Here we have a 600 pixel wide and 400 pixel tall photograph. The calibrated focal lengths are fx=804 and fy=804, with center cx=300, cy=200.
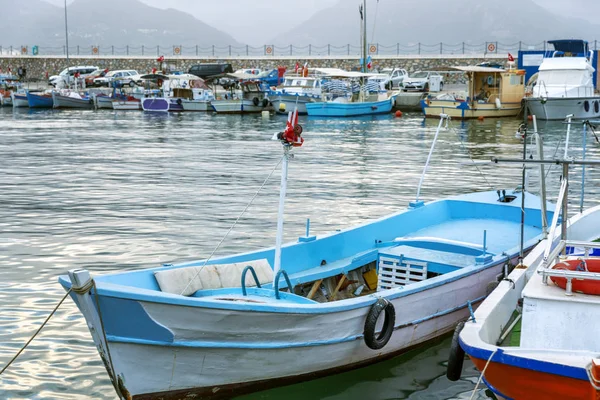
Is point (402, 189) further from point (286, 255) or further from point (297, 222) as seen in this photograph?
point (286, 255)

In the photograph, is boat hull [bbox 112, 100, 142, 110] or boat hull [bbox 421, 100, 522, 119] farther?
boat hull [bbox 112, 100, 142, 110]

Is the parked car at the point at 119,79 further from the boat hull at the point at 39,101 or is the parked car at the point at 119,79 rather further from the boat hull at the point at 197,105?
the boat hull at the point at 197,105

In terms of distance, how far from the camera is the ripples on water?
8477 mm

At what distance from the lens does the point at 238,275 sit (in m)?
8.38

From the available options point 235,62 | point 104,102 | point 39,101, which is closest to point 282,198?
point 104,102

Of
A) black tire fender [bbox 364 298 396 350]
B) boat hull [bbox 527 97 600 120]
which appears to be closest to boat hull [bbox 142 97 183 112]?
boat hull [bbox 527 97 600 120]

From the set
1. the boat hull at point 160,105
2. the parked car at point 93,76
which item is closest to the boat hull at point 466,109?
the boat hull at point 160,105

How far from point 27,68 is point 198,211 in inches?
2400

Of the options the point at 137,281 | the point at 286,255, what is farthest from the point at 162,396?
the point at 286,255

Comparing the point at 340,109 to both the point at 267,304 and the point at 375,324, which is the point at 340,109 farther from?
the point at 267,304

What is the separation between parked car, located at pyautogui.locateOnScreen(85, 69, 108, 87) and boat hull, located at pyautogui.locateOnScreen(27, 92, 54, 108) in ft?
35.1

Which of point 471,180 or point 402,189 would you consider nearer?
point 402,189

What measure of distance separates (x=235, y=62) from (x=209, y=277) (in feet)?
202

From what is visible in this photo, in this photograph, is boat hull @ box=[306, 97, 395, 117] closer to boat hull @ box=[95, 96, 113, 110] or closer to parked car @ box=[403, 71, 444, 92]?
parked car @ box=[403, 71, 444, 92]
